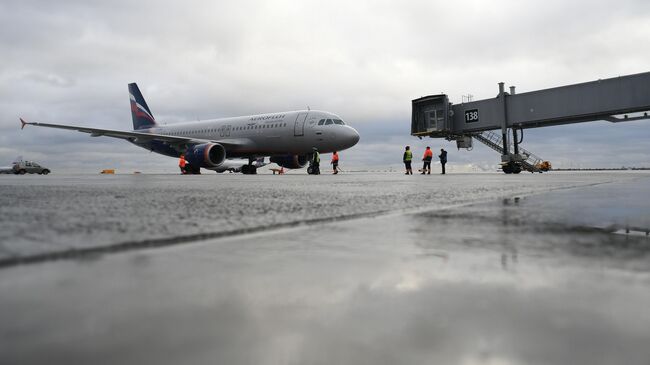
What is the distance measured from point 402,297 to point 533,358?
0.32 meters

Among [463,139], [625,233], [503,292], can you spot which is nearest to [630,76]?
[463,139]

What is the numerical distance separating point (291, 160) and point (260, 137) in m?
2.13

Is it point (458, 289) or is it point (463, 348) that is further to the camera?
point (458, 289)

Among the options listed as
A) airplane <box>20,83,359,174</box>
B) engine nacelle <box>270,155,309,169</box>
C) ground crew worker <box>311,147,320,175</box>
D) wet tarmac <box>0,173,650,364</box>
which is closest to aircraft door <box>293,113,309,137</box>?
airplane <box>20,83,359,174</box>

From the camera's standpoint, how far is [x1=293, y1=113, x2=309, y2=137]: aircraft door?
62.9 ft

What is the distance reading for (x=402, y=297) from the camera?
0.99 metres

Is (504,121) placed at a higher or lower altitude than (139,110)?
lower

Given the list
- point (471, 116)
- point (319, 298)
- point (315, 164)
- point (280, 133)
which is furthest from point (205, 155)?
point (319, 298)

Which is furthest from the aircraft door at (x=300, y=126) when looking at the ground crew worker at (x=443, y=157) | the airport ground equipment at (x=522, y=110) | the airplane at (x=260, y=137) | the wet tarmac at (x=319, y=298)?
the wet tarmac at (x=319, y=298)

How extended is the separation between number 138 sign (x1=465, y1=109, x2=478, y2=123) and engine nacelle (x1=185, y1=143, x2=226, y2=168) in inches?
581

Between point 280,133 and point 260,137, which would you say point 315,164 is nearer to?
point 280,133

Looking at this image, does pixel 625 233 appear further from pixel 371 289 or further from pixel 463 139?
pixel 463 139

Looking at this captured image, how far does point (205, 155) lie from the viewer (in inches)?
761

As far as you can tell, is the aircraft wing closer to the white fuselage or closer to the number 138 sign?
the white fuselage
